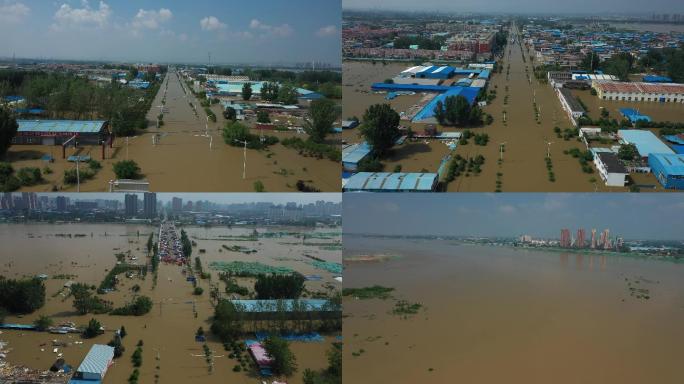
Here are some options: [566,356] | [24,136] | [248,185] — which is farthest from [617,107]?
[24,136]

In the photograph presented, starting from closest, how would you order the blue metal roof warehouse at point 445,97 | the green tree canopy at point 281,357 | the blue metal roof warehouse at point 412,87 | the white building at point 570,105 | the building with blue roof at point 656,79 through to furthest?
the green tree canopy at point 281,357 < the blue metal roof warehouse at point 445,97 < the white building at point 570,105 < the blue metal roof warehouse at point 412,87 < the building with blue roof at point 656,79

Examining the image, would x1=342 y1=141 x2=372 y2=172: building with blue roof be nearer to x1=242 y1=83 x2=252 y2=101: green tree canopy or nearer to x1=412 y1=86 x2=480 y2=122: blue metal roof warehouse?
x1=412 y1=86 x2=480 y2=122: blue metal roof warehouse

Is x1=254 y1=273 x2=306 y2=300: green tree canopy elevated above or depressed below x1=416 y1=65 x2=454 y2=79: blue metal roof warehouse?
below

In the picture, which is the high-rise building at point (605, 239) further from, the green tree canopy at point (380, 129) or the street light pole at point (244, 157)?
the street light pole at point (244, 157)

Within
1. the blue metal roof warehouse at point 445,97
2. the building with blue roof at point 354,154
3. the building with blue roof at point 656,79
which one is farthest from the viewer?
the building with blue roof at point 656,79

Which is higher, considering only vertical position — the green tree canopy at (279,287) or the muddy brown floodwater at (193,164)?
the muddy brown floodwater at (193,164)

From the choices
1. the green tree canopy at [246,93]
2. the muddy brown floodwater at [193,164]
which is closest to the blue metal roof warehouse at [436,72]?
the green tree canopy at [246,93]

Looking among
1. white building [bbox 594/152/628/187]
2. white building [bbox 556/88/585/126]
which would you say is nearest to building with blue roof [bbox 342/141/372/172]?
white building [bbox 594/152/628/187]
